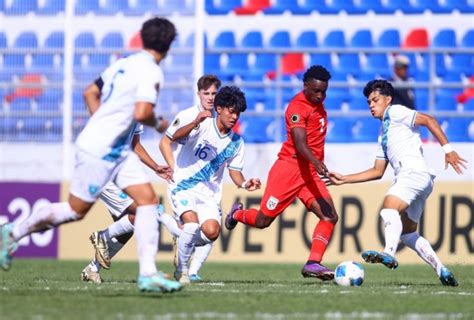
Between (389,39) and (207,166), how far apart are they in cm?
913

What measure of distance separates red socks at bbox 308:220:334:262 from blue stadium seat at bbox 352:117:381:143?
7537 mm

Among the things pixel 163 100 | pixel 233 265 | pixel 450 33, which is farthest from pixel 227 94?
pixel 450 33

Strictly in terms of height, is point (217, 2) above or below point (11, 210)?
above

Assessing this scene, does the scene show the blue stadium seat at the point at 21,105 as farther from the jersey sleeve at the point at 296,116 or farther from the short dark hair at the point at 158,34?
the short dark hair at the point at 158,34

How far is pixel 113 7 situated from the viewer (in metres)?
19.7

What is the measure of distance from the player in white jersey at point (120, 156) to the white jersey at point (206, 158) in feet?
9.55

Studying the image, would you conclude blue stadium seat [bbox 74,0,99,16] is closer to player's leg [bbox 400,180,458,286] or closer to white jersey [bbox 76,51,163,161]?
player's leg [bbox 400,180,458,286]

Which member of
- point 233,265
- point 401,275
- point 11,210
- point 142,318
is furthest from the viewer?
point 11,210

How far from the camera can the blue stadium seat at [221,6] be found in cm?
2103

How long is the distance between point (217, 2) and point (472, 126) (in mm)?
5121

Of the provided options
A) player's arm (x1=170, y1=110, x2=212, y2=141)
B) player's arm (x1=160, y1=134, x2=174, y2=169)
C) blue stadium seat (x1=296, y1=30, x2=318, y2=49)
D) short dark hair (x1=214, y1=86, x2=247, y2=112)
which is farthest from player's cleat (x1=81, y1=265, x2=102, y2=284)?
blue stadium seat (x1=296, y1=30, x2=318, y2=49)

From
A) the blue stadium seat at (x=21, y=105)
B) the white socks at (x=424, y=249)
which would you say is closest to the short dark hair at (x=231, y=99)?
the white socks at (x=424, y=249)

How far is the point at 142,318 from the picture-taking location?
781cm

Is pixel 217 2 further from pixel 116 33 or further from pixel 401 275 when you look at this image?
pixel 401 275
